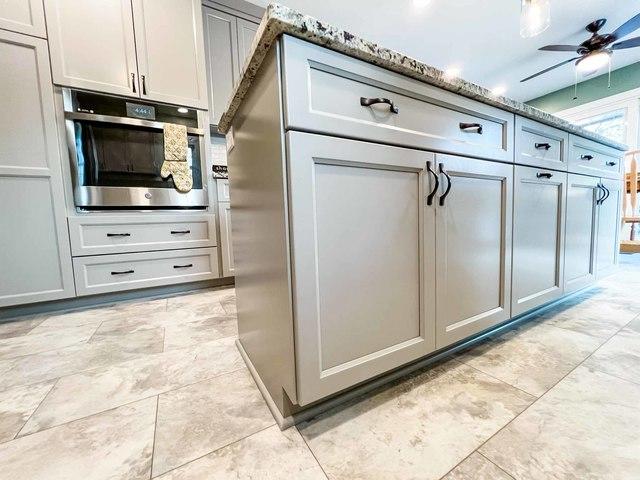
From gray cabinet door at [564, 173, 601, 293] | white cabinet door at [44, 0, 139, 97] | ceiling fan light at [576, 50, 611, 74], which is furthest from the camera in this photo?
ceiling fan light at [576, 50, 611, 74]

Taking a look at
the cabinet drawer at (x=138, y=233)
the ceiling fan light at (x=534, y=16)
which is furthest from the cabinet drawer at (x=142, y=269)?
the ceiling fan light at (x=534, y=16)

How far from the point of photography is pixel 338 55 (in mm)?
619

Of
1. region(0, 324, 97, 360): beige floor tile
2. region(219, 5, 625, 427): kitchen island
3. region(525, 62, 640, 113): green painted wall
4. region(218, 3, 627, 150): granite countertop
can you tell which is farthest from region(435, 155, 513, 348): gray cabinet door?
region(525, 62, 640, 113): green painted wall

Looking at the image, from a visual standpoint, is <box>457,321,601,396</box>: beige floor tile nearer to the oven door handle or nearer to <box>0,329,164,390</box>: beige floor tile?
<box>0,329,164,390</box>: beige floor tile

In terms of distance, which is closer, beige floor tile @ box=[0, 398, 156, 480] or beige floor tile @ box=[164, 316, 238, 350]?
beige floor tile @ box=[0, 398, 156, 480]

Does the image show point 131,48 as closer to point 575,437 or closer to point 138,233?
point 138,233

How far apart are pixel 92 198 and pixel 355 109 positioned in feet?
6.27

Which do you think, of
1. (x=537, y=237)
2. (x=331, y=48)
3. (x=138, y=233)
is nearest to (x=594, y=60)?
(x=537, y=237)

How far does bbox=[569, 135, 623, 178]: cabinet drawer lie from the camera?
53.7 inches

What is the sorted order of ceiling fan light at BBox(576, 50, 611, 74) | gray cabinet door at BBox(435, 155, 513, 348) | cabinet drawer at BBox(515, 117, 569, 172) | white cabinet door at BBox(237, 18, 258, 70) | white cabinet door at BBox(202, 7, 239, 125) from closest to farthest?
gray cabinet door at BBox(435, 155, 513, 348) → cabinet drawer at BBox(515, 117, 569, 172) → white cabinet door at BBox(202, 7, 239, 125) → white cabinet door at BBox(237, 18, 258, 70) → ceiling fan light at BBox(576, 50, 611, 74)

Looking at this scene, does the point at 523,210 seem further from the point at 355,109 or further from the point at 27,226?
the point at 27,226

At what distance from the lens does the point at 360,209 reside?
678mm

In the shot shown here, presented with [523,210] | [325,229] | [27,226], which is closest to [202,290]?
[27,226]

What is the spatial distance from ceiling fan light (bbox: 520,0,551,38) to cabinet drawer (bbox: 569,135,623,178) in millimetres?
1415
